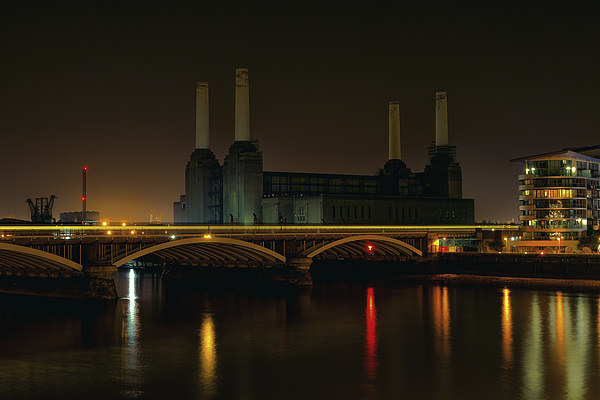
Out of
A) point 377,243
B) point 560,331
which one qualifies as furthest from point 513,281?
point 560,331

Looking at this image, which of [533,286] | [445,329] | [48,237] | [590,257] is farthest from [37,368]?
[590,257]

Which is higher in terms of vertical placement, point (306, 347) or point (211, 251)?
point (211, 251)

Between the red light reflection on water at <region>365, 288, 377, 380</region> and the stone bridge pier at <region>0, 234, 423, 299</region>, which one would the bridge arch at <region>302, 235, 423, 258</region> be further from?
the red light reflection on water at <region>365, 288, 377, 380</region>

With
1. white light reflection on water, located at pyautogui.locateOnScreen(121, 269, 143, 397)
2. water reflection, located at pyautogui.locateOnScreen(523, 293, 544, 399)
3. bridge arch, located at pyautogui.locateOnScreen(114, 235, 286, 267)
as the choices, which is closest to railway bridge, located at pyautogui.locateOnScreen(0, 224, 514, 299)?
bridge arch, located at pyautogui.locateOnScreen(114, 235, 286, 267)

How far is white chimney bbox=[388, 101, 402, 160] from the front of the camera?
5349 inches

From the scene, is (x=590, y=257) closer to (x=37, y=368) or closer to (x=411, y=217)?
(x=411, y=217)

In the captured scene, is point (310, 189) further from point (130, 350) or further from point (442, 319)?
point (130, 350)

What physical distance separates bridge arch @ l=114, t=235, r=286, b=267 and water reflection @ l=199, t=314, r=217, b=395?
39.7 ft

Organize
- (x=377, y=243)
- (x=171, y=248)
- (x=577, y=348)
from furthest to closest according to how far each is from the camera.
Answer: (x=377, y=243) < (x=171, y=248) < (x=577, y=348)

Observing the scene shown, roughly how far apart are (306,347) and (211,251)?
3540 cm

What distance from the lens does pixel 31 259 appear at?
63688 mm

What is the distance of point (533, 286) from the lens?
8112 centimetres

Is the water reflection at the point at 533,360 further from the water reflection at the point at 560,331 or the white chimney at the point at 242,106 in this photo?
the white chimney at the point at 242,106

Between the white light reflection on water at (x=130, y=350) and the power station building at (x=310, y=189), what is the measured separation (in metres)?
33.8
